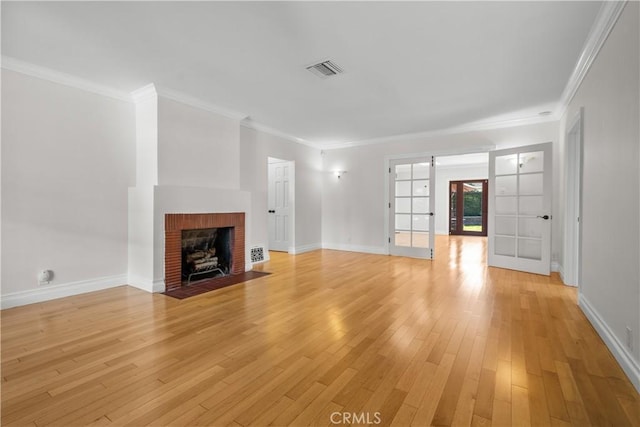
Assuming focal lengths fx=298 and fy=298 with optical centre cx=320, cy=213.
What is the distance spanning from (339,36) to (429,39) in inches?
32.6

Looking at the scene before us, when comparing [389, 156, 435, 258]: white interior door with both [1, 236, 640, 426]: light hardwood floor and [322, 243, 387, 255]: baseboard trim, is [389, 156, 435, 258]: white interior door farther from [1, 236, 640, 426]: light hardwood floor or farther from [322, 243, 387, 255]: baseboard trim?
[1, 236, 640, 426]: light hardwood floor

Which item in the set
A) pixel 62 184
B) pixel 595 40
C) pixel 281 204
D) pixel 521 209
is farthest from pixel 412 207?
pixel 62 184

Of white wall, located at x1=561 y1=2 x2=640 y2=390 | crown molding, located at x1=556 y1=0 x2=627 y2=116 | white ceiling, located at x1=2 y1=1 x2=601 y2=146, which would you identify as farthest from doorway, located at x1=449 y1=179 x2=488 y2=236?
white wall, located at x1=561 y1=2 x2=640 y2=390

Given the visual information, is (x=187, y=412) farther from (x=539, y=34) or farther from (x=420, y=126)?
(x=420, y=126)

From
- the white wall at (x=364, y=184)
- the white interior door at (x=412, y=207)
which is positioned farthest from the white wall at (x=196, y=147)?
the white interior door at (x=412, y=207)

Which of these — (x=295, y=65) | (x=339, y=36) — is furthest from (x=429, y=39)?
(x=295, y=65)

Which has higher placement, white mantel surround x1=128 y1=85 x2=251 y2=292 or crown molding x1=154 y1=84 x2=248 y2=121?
crown molding x1=154 y1=84 x2=248 y2=121

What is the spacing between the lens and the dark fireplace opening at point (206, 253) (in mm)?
4328

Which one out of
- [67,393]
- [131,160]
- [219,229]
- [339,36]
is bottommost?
[67,393]

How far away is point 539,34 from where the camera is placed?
2.66 meters

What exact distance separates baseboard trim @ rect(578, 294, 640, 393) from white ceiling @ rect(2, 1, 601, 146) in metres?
2.50

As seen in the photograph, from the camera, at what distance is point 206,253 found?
4.53 metres

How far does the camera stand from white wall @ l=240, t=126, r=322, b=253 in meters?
5.59

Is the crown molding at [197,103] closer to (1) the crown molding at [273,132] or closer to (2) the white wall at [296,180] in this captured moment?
(1) the crown molding at [273,132]
